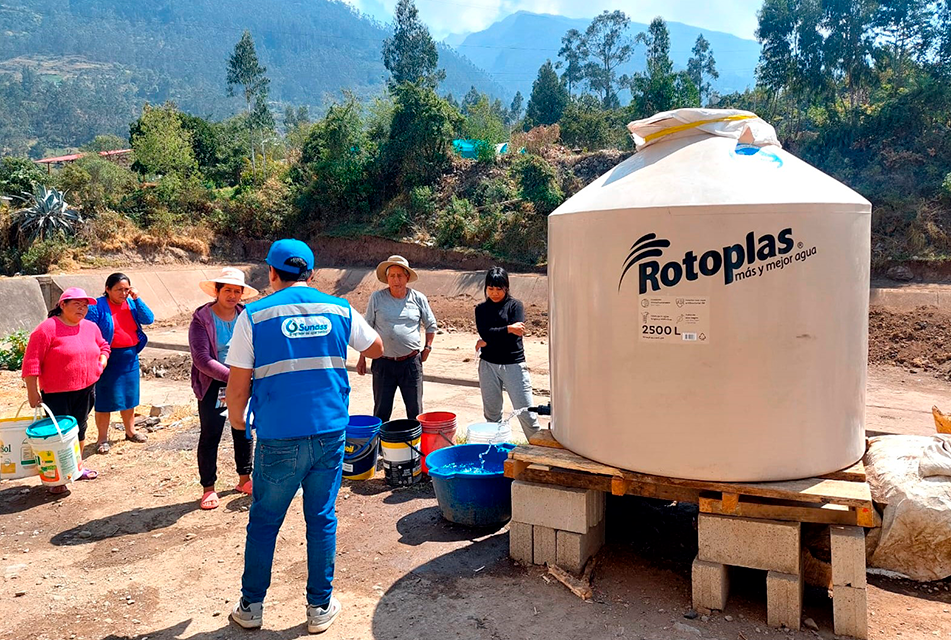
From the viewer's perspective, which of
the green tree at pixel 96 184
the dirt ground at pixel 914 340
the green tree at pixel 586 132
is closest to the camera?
the dirt ground at pixel 914 340

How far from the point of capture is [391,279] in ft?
20.5

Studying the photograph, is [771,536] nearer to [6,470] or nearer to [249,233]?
[6,470]

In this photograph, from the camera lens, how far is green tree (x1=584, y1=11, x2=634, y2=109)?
2827 inches

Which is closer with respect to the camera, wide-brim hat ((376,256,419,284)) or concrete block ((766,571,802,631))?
concrete block ((766,571,802,631))

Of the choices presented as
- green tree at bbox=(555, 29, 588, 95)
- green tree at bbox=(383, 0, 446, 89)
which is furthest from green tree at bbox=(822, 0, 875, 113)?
green tree at bbox=(555, 29, 588, 95)

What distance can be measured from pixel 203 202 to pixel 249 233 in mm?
2154

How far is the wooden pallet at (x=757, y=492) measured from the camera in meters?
3.45

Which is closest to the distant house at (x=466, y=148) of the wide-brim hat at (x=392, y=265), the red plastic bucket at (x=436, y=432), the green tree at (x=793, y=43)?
the green tree at (x=793, y=43)

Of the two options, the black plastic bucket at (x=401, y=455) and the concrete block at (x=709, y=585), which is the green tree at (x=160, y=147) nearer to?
the black plastic bucket at (x=401, y=455)

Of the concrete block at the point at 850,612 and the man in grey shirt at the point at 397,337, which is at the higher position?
the man in grey shirt at the point at 397,337

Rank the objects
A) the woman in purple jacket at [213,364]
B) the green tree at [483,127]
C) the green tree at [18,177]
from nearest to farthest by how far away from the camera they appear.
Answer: the woman in purple jacket at [213,364] < the green tree at [18,177] < the green tree at [483,127]

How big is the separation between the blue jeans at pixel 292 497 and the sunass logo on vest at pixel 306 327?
0.53 metres

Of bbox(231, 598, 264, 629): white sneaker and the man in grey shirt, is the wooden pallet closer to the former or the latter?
bbox(231, 598, 264, 629): white sneaker

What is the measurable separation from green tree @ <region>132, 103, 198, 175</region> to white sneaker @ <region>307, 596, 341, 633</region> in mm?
28440
